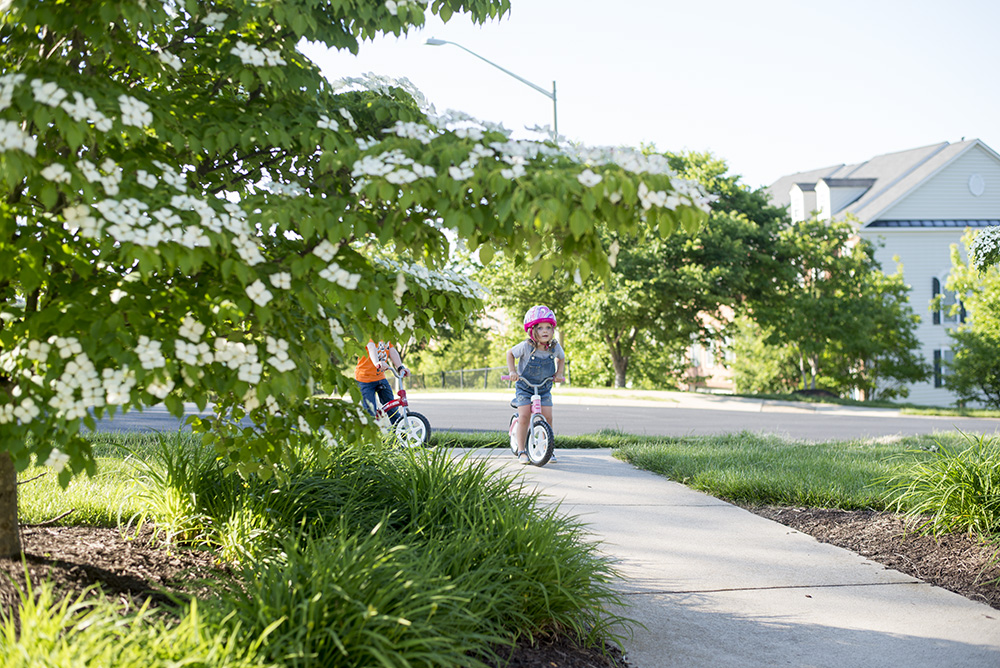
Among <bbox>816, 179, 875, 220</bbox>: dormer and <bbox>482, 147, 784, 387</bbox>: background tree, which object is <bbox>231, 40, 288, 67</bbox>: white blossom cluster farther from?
<bbox>816, 179, 875, 220</bbox>: dormer

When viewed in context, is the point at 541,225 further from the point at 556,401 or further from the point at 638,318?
the point at 638,318

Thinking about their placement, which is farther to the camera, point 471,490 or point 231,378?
point 471,490

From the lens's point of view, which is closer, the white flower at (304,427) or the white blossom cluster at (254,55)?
the white blossom cluster at (254,55)

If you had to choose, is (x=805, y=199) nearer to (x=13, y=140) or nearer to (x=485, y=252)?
(x=485, y=252)

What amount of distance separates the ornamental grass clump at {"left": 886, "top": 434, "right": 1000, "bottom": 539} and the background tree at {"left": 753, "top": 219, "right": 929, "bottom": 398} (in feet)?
69.5

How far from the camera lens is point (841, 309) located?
1025 inches

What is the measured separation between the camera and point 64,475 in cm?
251

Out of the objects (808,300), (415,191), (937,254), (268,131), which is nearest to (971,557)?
(415,191)

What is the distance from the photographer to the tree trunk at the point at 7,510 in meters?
3.35

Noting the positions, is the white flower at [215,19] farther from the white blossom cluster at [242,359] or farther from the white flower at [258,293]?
Result: the white blossom cluster at [242,359]

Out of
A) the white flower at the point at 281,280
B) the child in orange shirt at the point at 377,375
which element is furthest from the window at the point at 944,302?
the white flower at the point at 281,280

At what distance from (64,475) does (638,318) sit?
25.1m

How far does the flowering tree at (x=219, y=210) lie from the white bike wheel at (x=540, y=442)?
4.90 metres

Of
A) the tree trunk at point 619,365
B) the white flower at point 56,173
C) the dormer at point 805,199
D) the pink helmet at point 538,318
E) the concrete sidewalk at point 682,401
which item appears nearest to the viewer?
the white flower at point 56,173
